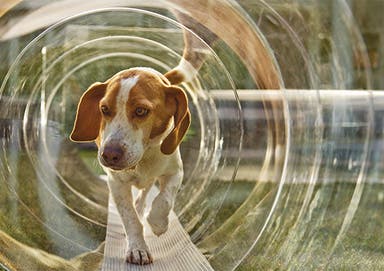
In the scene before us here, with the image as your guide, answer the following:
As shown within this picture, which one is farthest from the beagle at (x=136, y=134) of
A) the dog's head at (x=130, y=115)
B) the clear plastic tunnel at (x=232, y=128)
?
the clear plastic tunnel at (x=232, y=128)

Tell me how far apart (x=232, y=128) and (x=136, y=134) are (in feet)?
3.39

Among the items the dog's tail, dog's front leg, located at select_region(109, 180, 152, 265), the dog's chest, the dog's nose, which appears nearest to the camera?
the dog's nose

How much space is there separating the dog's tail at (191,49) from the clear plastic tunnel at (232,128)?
0.03 m

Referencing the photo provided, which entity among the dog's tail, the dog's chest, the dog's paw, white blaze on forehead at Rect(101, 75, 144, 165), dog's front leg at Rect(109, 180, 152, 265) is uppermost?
the dog's tail

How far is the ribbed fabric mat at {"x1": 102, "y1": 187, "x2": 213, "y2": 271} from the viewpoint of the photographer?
3.61 metres

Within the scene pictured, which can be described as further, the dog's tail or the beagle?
the dog's tail

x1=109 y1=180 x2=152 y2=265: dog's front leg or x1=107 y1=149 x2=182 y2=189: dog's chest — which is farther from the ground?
x1=107 y1=149 x2=182 y2=189: dog's chest

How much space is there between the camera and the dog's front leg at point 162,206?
3.80 metres

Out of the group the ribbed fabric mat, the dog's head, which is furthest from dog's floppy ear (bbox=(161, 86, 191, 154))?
the ribbed fabric mat

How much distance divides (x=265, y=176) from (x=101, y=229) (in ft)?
2.95

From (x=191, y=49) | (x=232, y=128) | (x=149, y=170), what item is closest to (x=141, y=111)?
(x=149, y=170)

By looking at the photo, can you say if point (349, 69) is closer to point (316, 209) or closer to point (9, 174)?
point (316, 209)

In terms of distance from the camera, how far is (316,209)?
11.5ft

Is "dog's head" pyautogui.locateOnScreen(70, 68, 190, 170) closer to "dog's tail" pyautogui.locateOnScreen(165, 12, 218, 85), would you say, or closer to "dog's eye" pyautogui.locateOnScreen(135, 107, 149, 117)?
"dog's eye" pyautogui.locateOnScreen(135, 107, 149, 117)
